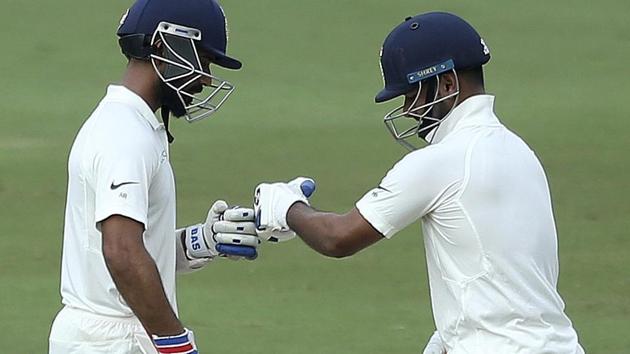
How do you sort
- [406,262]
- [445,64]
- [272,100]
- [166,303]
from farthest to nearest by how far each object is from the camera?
[272,100]
[406,262]
[445,64]
[166,303]

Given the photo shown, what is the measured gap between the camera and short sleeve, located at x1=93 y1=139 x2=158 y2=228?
16.1 feet

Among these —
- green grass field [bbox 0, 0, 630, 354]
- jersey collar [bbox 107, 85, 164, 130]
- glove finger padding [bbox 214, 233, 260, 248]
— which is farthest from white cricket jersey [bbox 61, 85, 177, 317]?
green grass field [bbox 0, 0, 630, 354]

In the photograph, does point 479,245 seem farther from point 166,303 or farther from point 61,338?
point 61,338

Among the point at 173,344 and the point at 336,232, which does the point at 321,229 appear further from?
the point at 173,344

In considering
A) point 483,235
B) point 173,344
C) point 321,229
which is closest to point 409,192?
point 483,235

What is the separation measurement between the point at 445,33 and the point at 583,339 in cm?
435

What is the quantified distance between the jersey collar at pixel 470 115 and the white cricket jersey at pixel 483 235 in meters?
0.10

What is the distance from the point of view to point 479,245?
5039 millimetres

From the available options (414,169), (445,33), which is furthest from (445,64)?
(414,169)

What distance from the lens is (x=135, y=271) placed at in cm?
486

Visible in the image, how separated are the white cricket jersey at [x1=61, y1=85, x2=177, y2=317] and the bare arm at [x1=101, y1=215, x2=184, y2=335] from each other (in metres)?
0.04

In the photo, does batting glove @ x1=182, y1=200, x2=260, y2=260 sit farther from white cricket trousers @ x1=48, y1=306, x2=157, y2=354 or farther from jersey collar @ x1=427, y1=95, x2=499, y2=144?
jersey collar @ x1=427, y1=95, x2=499, y2=144

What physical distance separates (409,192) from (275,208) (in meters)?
0.65

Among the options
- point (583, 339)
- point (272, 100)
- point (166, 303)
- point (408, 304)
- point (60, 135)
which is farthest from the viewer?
point (272, 100)
